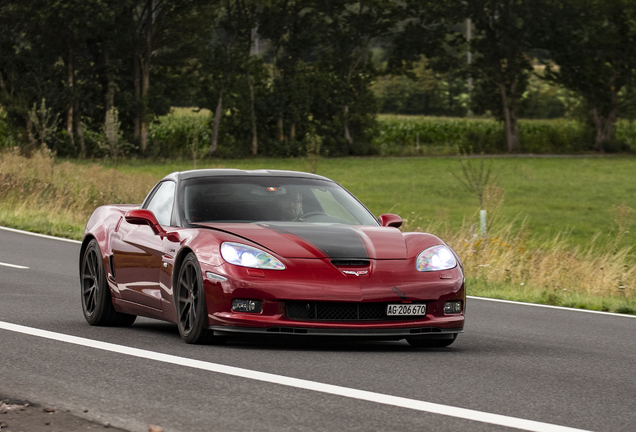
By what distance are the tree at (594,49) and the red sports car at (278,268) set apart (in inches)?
2480

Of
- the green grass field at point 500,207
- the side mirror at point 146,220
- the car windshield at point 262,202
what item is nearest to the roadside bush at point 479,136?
the green grass field at point 500,207

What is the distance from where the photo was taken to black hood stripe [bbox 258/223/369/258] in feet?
24.2

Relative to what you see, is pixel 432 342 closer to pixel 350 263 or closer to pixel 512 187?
pixel 350 263

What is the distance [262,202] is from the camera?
8406 mm

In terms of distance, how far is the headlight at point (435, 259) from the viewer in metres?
7.55

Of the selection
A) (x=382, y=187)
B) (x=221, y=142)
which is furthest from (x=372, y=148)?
(x=382, y=187)

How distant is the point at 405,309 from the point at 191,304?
4.88 feet

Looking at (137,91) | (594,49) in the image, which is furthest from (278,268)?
(594,49)

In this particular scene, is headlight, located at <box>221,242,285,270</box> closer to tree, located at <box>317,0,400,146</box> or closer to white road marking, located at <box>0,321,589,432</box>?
white road marking, located at <box>0,321,589,432</box>

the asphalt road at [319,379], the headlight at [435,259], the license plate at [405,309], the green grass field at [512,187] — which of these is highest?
the headlight at [435,259]

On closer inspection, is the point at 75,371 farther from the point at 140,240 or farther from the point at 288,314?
the point at 140,240

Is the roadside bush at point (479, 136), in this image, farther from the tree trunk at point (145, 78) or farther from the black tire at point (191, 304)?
the black tire at point (191, 304)

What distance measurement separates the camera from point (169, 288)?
25.8 ft

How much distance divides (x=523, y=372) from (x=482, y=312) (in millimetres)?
4216
